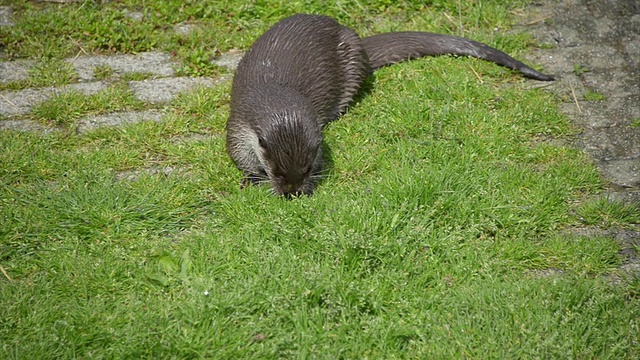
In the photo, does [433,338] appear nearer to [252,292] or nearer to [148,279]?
[252,292]

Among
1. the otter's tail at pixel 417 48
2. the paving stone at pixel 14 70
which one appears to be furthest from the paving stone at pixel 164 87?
the otter's tail at pixel 417 48

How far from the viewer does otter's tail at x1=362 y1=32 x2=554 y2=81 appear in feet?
15.0

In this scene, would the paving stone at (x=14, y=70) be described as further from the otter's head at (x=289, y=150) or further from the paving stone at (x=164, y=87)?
the otter's head at (x=289, y=150)

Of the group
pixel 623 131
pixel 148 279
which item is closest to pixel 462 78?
pixel 623 131

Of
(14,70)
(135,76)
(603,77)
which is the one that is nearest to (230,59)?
(135,76)

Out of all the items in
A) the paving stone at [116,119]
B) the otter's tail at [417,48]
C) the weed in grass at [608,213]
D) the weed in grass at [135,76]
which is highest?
the otter's tail at [417,48]

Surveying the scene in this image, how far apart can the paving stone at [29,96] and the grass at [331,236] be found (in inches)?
3.8

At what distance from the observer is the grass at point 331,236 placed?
9.20 feet

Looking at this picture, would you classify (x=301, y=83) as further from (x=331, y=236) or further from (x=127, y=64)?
(x=127, y=64)

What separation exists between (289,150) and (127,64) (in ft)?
5.26

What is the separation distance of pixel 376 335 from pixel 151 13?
2.98 metres

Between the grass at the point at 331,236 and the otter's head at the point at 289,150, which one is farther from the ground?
the otter's head at the point at 289,150

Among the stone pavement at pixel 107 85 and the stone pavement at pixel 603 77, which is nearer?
the stone pavement at pixel 603 77

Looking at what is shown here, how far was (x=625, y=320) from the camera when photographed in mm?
2904
